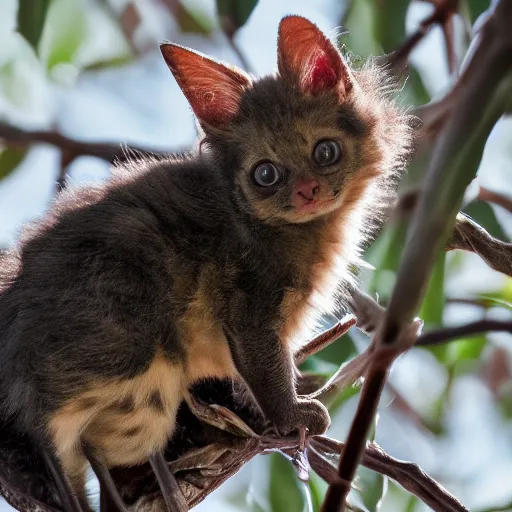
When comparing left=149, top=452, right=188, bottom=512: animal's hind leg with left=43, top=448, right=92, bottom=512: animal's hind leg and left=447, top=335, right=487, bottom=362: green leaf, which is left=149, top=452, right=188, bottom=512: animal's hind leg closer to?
left=43, top=448, right=92, bottom=512: animal's hind leg

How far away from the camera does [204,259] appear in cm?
238

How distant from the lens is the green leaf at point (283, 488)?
2.78m

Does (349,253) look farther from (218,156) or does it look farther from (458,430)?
(458,430)

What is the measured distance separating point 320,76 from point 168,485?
4.38 ft

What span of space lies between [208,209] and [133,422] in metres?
0.66

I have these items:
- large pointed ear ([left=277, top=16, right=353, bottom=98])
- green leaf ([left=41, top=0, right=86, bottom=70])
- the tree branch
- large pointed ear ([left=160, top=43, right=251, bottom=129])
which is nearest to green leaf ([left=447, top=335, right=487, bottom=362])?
the tree branch

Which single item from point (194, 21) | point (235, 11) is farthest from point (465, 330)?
point (194, 21)

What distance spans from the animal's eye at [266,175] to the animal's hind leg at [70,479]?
958mm

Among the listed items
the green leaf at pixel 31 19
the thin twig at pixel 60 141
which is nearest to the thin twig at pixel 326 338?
the thin twig at pixel 60 141

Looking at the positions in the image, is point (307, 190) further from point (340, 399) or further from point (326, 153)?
point (340, 399)

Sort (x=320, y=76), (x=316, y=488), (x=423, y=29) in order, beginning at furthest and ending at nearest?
(x=423, y=29)
(x=320, y=76)
(x=316, y=488)

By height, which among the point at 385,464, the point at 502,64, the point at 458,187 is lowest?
the point at 385,464

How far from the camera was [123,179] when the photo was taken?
2.53 metres

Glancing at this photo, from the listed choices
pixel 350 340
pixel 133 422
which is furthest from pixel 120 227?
pixel 350 340
